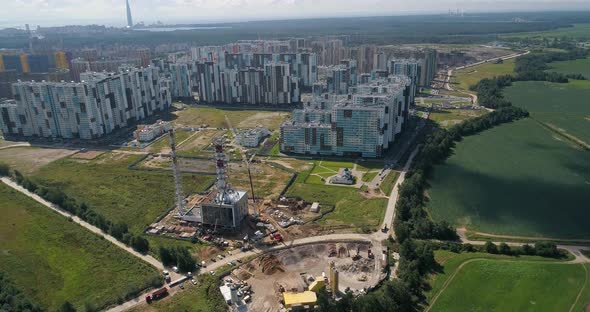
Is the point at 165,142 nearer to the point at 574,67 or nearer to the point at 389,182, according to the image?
the point at 389,182

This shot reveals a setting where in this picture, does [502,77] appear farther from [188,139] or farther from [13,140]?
[13,140]

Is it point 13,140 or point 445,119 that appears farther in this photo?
point 445,119

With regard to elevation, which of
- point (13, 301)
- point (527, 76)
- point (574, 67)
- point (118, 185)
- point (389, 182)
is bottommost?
point (389, 182)

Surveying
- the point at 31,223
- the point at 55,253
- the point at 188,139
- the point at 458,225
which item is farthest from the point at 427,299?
the point at 188,139

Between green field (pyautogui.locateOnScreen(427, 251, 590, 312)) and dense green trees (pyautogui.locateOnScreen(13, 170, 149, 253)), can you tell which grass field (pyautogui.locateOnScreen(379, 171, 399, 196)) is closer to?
green field (pyautogui.locateOnScreen(427, 251, 590, 312))

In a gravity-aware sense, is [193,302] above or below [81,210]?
below

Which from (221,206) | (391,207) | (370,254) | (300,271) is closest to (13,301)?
(221,206)

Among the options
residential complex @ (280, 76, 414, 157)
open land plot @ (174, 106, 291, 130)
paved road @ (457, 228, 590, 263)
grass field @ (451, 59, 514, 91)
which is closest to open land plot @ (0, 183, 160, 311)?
paved road @ (457, 228, 590, 263)

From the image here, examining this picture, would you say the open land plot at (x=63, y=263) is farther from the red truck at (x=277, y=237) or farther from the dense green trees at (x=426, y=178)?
the dense green trees at (x=426, y=178)
